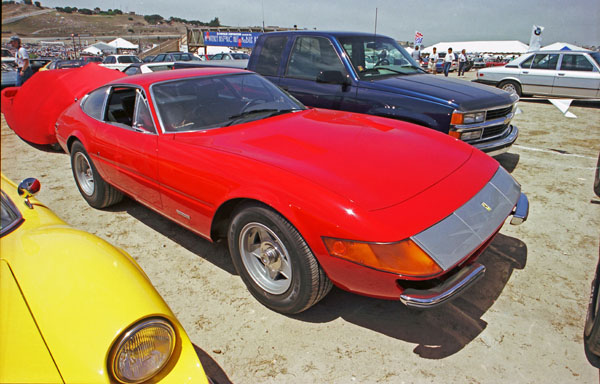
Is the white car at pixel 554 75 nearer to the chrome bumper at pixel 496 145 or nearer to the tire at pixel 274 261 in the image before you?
the chrome bumper at pixel 496 145

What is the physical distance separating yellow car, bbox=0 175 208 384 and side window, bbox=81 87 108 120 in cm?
231

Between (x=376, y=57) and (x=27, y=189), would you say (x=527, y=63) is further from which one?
(x=27, y=189)

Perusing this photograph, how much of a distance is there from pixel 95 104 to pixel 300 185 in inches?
112

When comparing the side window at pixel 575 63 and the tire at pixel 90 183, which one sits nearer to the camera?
the tire at pixel 90 183

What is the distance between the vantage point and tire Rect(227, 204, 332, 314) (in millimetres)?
2141

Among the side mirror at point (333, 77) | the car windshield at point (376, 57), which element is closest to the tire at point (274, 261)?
the side mirror at point (333, 77)

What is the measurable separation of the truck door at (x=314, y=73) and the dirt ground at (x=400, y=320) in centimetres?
237

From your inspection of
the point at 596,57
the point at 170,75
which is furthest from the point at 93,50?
the point at 170,75

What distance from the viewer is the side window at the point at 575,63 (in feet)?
34.2

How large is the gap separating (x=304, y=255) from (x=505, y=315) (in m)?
1.40

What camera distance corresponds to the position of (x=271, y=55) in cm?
538

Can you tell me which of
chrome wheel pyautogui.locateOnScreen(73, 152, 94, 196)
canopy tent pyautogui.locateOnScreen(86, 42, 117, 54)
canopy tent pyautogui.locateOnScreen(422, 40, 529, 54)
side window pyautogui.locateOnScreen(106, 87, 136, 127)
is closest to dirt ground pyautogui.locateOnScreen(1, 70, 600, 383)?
chrome wheel pyautogui.locateOnScreen(73, 152, 94, 196)

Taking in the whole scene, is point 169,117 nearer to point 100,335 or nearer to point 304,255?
point 304,255

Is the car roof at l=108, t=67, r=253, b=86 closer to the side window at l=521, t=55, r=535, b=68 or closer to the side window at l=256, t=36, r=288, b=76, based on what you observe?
the side window at l=256, t=36, r=288, b=76
